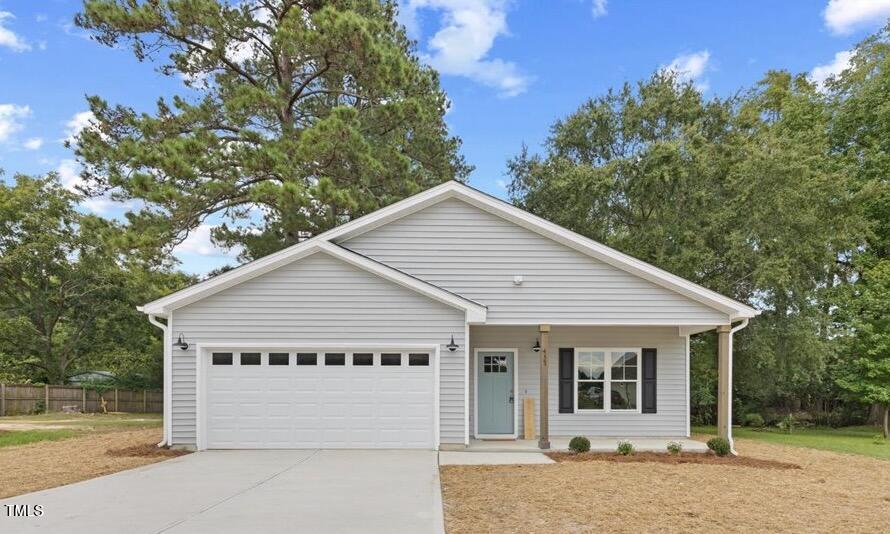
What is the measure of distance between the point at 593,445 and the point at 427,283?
4.72 metres

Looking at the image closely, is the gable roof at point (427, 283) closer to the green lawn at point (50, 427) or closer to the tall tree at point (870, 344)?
the green lawn at point (50, 427)

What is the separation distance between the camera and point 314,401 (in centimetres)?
1202

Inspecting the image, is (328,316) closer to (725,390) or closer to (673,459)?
(673,459)

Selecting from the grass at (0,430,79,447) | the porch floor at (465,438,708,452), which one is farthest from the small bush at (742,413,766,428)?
the grass at (0,430,79,447)

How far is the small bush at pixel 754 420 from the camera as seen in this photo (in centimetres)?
2116

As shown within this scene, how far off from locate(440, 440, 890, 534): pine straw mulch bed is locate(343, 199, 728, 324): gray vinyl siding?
3.26 meters

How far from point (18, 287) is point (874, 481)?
32.4 meters

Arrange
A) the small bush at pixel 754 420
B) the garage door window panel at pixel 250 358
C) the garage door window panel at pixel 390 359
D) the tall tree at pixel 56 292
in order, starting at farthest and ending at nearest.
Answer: the tall tree at pixel 56 292 → the small bush at pixel 754 420 → the garage door window panel at pixel 390 359 → the garage door window panel at pixel 250 358

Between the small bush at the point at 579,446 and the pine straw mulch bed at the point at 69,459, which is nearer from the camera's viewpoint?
the pine straw mulch bed at the point at 69,459

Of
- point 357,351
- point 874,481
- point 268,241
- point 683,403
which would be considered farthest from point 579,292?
point 268,241

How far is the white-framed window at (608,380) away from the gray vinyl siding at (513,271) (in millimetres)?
1541

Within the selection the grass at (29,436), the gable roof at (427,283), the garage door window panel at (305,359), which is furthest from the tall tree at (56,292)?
the garage door window panel at (305,359)

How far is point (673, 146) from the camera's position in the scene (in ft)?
61.8

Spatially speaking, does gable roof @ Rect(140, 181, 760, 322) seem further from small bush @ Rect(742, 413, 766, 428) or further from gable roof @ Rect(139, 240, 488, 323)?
small bush @ Rect(742, 413, 766, 428)
